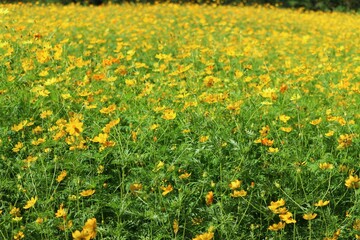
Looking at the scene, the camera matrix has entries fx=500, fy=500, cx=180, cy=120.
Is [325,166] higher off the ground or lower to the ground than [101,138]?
lower

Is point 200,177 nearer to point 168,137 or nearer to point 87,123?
point 168,137

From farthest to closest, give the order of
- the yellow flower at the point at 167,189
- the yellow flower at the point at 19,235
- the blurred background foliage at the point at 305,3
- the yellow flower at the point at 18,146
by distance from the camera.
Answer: the blurred background foliage at the point at 305,3
the yellow flower at the point at 18,146
the yellow flower at the point at 167,189
the yellow flower at the point at 19,235

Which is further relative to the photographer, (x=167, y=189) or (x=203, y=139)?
(x=203, y=139)

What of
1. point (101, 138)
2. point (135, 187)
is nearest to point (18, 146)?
point (101, 138)

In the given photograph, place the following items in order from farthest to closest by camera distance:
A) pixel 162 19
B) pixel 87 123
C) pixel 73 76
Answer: pixel 162 19
pixel 73 76
pixel 87 123

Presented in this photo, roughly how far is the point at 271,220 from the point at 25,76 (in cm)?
215

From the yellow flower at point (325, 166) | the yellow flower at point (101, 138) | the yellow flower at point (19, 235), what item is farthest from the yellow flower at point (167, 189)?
the yellow flower at point (325, 166)

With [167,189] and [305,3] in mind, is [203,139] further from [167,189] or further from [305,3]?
[305,3]

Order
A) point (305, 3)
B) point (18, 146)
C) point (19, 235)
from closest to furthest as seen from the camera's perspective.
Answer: point (19, 235) < point (18, 146) < point (305, 3)

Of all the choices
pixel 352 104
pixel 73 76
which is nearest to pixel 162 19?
pixel 73 76

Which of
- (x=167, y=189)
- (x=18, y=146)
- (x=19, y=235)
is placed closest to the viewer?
(x=19, y=235)

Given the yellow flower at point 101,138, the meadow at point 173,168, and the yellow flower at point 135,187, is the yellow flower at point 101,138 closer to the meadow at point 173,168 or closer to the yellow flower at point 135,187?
the meadow at point 173,168

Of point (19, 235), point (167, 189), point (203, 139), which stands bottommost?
point (19, 235)

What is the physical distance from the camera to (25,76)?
3764 mm
